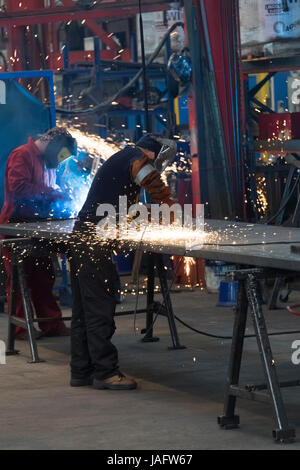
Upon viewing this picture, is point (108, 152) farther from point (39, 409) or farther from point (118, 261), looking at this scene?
point (39, 409)

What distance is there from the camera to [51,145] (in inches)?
315

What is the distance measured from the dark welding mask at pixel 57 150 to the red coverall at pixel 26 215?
62mm

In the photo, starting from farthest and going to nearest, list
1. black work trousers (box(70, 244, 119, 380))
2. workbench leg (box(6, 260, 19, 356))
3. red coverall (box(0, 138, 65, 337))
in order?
red coverall (box(0, 138, 65, 337)), workbench leg (box(6, 260, 19, 356)), black work trousers (box(70, 244, 119, 380))

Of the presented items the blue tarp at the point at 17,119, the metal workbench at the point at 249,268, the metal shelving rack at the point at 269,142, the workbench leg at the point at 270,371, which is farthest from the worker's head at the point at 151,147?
the blue tarp at the point at 17,119

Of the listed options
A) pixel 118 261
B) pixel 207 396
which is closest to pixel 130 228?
pixel 207 396

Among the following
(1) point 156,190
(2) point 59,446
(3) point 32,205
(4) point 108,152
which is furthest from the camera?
(4) point 108,152

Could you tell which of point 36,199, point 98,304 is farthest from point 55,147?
point 98,304

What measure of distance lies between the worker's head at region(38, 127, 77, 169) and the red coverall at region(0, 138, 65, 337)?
0.06m

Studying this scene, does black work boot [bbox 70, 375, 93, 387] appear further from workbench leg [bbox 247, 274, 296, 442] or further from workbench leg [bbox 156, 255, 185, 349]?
workbench leg [bbox 247, 274, 296, 442]

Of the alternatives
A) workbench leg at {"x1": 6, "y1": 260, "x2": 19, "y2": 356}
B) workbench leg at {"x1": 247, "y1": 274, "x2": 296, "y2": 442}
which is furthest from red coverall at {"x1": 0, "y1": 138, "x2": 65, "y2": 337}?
workbench leg at {"x1": 247, "y1": 274, "x2": 296, "y2": 442}

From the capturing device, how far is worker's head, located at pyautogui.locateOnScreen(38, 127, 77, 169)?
8.00 meters

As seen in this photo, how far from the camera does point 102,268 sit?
19.6 feet

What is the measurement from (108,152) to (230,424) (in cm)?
688

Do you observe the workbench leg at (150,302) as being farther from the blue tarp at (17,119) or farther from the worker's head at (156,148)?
the blue tarp at (17,119)
